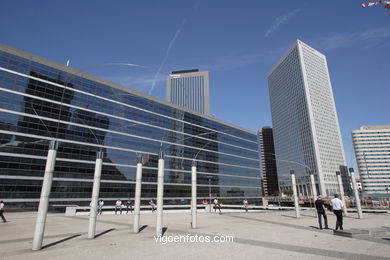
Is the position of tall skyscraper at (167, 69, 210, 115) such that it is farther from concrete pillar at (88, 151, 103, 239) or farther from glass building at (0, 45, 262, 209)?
concrete pillar at (88, 151, 103, 239)

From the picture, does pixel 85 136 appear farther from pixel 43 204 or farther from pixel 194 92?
pixel 194 92

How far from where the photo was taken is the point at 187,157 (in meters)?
86.4

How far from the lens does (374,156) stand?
19075 cm

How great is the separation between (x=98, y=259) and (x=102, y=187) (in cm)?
5894

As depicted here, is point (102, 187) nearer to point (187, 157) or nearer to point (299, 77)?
point (187, 157)

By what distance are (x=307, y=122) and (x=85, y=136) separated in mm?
143059

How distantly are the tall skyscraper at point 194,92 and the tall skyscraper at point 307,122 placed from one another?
61.0 m

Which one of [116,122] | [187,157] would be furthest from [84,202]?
[187,157]

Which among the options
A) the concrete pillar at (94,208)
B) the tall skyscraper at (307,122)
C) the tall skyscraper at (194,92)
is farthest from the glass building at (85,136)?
the tall skyscraper at (194,92)

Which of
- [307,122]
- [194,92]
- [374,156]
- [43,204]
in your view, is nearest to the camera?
[43,204]

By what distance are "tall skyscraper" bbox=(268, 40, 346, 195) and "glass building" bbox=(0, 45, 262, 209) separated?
8293 centimetres

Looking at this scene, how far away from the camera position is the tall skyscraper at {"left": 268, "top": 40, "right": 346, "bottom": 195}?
15188cm

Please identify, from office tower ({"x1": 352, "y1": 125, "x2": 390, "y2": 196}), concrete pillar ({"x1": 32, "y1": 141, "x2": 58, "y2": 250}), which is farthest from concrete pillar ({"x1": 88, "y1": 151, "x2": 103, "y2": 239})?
office tower ({"x1": 352, "y1": 125, "x2": 390, "y2": 196})

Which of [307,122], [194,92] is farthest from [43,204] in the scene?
[194,92]
